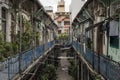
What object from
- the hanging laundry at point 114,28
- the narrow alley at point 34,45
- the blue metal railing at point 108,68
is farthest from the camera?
the hanging laundry at point 114,28

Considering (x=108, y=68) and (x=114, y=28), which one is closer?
(x=108, y=68)

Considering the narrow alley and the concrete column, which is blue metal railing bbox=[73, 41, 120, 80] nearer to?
the narrow alley

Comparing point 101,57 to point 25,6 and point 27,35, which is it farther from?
point 25,6

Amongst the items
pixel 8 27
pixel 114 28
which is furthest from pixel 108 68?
pixel 8 27

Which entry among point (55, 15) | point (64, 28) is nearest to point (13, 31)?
point (64, 28)

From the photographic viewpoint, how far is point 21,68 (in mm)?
12789

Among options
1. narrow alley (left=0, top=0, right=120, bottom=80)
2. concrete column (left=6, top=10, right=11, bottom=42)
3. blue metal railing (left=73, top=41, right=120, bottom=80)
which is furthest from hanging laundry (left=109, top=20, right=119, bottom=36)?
concrete column (left=6, top=10, right=11, bottom=42)

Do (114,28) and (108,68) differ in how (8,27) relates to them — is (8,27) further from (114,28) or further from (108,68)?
(108,68)

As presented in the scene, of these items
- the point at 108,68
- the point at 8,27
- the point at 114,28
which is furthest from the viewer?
the point at 8,27

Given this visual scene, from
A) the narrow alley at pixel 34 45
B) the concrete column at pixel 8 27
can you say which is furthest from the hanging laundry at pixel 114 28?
the concrete column at pixel 8 27

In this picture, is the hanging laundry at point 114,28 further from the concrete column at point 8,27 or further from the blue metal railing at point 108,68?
the concrete column at point 8,27

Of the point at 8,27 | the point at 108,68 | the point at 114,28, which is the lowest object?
the point at 108,68

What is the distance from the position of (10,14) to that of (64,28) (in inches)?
2302

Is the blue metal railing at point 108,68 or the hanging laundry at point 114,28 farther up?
the hanging laundry at point 114,28
